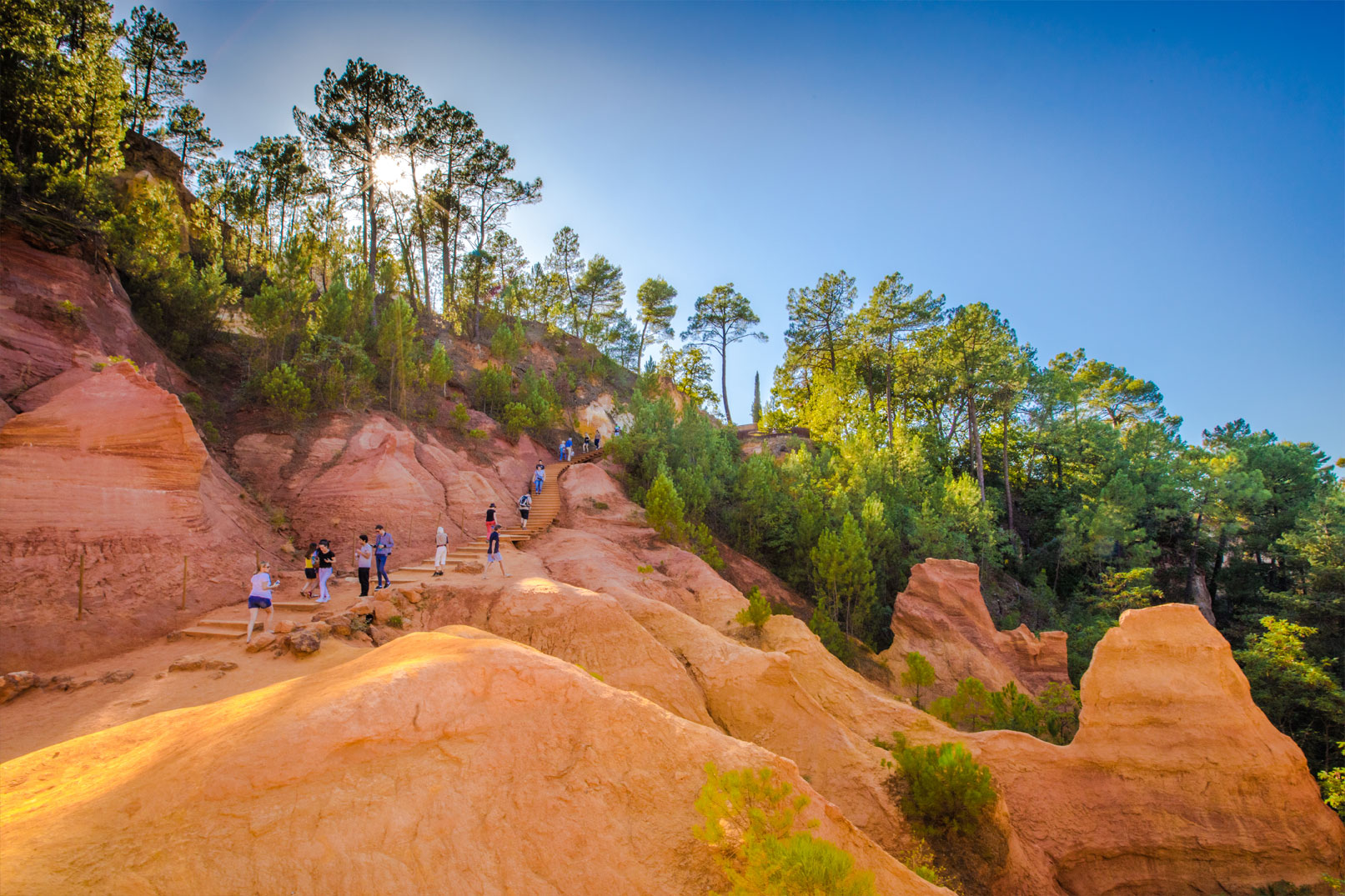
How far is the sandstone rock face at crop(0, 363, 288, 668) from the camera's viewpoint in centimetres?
1022

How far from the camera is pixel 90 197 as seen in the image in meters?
17.1

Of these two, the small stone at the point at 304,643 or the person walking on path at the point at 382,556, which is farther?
the person walking on path at the point at 382,556

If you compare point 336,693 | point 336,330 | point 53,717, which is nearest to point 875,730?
point 336,693

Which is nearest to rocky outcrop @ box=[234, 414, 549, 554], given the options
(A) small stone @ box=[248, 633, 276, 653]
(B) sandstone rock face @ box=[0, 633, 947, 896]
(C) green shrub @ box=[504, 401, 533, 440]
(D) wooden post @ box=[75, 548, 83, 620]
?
(D) wooden post @ box=[75, 548, 83, 620]

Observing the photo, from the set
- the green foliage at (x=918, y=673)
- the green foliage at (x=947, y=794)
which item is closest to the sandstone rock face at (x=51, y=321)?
the green foliage at (x=947, y=794)

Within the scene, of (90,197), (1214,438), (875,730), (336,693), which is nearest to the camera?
(336,693)

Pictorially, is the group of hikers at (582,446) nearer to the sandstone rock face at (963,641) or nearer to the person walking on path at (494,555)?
the person walking on path at (494,555)

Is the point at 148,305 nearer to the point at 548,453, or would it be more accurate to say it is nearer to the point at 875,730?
the point at 548,453

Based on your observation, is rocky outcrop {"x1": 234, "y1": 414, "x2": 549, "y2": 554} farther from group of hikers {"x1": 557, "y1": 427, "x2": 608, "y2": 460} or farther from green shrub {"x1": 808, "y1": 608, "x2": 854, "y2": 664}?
green shrub {"x1": 808, "y1": 608, "x2": 854, "y2": 664}

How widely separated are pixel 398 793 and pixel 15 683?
9.49 metres

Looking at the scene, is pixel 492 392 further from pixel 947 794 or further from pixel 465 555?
pixel 947 794

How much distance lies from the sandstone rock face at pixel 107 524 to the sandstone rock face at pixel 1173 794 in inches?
719

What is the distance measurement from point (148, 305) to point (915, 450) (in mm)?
34646

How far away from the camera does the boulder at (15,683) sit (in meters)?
8.53
